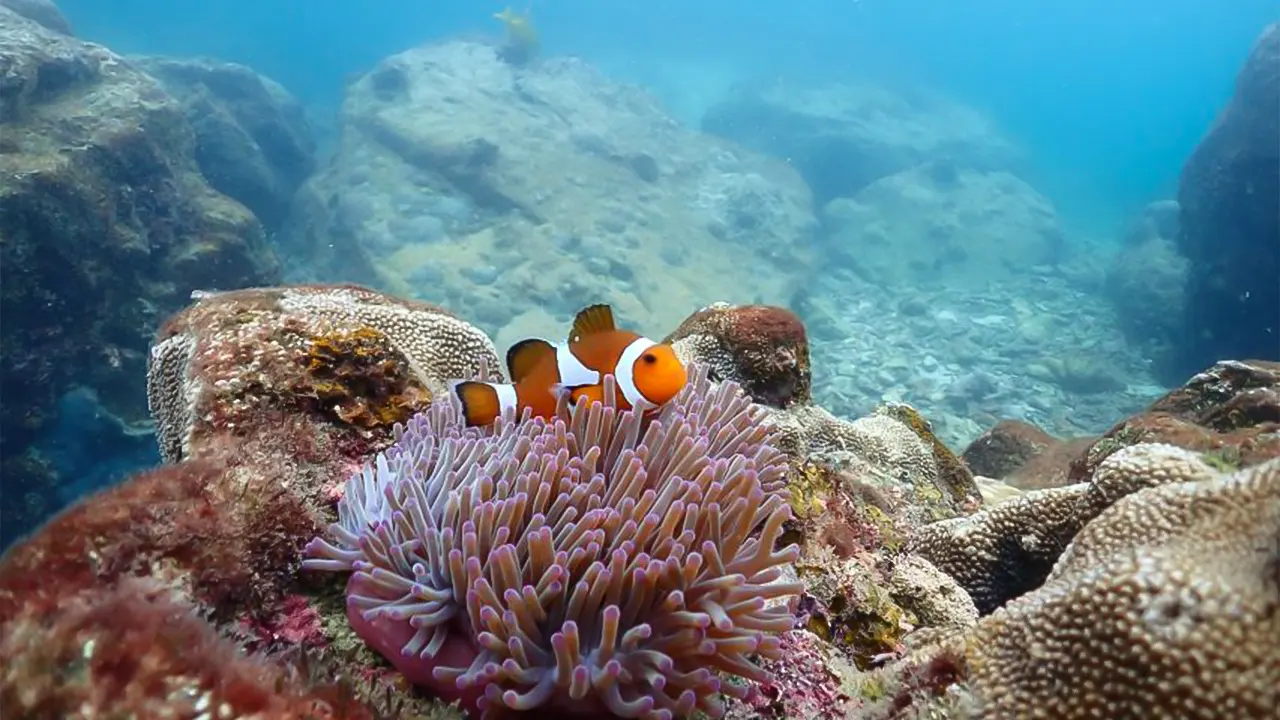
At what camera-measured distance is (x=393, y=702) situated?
4.96 feet

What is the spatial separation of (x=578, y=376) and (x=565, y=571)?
79 cm

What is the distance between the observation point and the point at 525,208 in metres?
18.0

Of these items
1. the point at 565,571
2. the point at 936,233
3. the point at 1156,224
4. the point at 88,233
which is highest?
the point at 1156,224

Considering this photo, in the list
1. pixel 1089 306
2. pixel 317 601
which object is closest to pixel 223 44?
pixel 1089 306

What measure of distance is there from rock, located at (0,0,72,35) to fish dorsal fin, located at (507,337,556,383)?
17.2 m

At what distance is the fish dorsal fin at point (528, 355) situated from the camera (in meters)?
2.25

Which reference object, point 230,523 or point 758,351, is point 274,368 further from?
point 758,351

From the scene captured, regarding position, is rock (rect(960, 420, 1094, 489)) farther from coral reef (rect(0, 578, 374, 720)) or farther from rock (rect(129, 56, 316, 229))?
rock (rect(129, 56, 316, 229))

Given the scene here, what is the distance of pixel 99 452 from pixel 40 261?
7.72ft

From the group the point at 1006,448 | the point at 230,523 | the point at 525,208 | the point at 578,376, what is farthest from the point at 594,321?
the point at 525,208

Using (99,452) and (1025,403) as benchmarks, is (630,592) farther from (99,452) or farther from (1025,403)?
(1025,403)

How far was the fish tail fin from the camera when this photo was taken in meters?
2.21

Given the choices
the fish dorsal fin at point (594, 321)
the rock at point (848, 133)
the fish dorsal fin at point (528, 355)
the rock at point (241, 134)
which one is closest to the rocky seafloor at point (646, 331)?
the rock at point (241, 134)

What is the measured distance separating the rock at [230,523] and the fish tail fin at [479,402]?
1.65 feet
